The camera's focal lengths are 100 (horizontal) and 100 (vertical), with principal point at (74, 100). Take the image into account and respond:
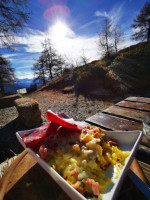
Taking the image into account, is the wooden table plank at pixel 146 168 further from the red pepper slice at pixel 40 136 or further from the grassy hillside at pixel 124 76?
the grassy hillside at pixel 124 76

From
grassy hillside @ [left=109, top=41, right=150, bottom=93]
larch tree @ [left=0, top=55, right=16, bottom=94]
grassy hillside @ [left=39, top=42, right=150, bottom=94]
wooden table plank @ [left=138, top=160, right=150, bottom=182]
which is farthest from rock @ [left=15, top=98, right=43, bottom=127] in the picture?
larch tree @ [left=0, top=55, right=16, bottom=94]

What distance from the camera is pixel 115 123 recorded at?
1.10 metres

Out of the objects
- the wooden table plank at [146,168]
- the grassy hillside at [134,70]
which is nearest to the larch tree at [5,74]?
the grassy hillside at [134,70]

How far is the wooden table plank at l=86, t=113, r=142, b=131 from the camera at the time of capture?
39.6 inches

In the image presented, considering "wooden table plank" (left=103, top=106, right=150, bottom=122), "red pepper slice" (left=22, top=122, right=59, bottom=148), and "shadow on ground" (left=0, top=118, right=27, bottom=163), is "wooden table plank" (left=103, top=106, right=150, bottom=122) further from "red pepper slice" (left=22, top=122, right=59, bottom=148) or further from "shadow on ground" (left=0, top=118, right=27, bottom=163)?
"shadow on ground" (left=0, top=118, right=27, bottom=163)

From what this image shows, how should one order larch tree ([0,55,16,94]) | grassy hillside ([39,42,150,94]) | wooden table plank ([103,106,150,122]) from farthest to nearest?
1. larch tree ([0,55,16,94])
2. grassy hillside ([39,42,150,94])
3. wooden table plank ([103,106,150,122])

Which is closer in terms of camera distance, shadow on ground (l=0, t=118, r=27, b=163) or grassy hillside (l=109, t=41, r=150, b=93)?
shadow on ground (l=0, t=118, r=27, b=163)

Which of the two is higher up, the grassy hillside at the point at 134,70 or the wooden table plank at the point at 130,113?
the grassy hillside at the point at 134,70

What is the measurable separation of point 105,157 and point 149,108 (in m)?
1.12

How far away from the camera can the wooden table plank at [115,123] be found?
1.00 metres

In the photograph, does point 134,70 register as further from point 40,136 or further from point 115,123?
point 40,136

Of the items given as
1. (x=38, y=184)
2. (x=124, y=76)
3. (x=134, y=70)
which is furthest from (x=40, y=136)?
(x=134, y=70)

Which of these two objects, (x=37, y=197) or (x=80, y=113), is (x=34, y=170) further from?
(x=80, y=113)

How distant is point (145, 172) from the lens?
0.60 meters
